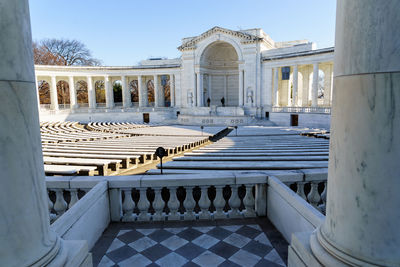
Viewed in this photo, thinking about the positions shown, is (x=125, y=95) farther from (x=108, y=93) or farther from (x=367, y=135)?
(x=367, y=135)

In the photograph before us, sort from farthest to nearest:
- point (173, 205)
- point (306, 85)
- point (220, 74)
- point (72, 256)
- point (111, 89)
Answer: point (111, 89) → point (220, 74) → point (306, 85) → point (173, 205) → point (72, 256)

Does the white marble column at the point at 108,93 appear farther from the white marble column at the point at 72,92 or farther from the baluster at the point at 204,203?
the baluster at the point at 204,203

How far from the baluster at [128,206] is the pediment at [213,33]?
45.9 meters

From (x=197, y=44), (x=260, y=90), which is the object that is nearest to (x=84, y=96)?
(x=197, y=44)

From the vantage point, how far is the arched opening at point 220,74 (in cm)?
5275

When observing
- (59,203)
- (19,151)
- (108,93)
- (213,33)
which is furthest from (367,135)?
(108,93)

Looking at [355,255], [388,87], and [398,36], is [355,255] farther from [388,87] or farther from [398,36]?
[398,36]

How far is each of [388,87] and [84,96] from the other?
76694mm

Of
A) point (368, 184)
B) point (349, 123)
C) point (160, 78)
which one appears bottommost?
point (368, 184)

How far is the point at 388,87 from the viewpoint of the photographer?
2.46 metres

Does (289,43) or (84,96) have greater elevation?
(289,43)

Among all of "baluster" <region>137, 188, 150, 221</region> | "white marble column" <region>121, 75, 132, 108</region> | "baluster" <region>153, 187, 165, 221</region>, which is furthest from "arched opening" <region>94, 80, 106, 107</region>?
"baluster" <region>153, 187, 165, 221</region>

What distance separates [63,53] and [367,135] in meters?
75.3

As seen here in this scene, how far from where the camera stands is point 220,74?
182 ft
